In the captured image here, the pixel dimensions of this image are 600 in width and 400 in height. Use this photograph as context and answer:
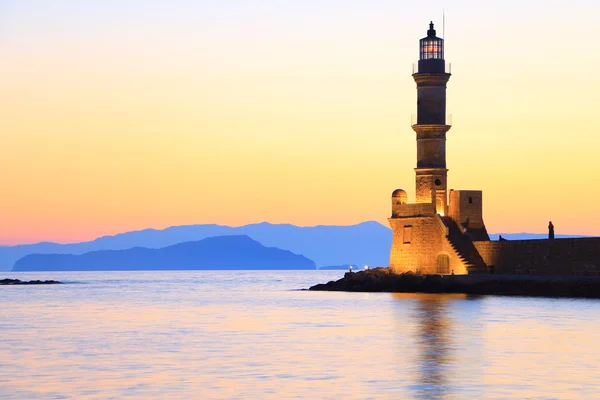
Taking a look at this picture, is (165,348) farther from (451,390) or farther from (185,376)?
(451,390)

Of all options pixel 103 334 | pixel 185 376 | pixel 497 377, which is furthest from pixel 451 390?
pixel 103 334

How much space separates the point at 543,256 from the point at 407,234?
28.1 feet

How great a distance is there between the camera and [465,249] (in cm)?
5778

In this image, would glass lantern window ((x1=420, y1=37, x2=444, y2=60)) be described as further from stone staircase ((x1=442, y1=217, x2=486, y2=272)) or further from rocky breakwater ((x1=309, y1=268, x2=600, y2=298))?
rocky breakwater ((x1=309, y1=268, x2=600, y2=298))

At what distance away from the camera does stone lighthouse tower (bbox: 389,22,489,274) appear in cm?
5869

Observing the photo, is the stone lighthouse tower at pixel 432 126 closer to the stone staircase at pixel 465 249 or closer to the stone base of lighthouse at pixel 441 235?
the stone base of lighthouse at pixel 441 235

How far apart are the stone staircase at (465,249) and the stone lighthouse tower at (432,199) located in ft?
0.21

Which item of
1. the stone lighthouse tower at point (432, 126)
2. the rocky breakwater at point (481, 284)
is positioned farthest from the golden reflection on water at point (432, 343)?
the stone lighthouse tower at point (432, 126)

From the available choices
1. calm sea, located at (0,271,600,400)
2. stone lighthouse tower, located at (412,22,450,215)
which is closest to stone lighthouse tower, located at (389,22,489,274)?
stone lighthouse tower, located at (412,22,450,215)

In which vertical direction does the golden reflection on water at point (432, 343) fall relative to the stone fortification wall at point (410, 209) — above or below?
below

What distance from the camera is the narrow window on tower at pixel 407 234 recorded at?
5987cm

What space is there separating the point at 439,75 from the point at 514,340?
28.7 metres

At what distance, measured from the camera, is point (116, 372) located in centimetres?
2564

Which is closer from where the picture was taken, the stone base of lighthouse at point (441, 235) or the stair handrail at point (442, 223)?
the stone base of lighthouse at point (441, 235)
